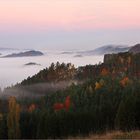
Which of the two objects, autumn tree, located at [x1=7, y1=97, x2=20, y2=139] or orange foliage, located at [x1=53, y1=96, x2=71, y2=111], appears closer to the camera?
autumn tree, located at [x1=7, y1=97, x2=20, y2=139]

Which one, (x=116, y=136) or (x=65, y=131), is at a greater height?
(x=116, y=136)

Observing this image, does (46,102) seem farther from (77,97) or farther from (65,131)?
(65,131)

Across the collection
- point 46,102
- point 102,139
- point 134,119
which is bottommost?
point 46,102

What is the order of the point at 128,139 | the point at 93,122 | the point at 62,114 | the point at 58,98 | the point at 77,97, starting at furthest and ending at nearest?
the point at 58,98 → the point at 77,97 → the point at 62,114 → the point at 93,122 → the point at 128,139

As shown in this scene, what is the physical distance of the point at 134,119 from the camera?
50.2 m

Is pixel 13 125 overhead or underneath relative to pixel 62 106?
overhead

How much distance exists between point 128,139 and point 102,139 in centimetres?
148

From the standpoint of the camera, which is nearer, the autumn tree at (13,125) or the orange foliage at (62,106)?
the autumn tree at (13,125)

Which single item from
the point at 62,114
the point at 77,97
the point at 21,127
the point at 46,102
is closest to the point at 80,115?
the point at 62,114

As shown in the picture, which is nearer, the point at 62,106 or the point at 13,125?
the point at 13,125

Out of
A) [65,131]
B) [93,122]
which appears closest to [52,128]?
[65,131]

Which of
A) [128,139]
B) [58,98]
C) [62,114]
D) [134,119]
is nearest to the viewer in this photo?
[128,139]

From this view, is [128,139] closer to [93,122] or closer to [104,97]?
[93,122]

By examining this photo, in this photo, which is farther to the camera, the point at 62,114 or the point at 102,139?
the point at 62,114
